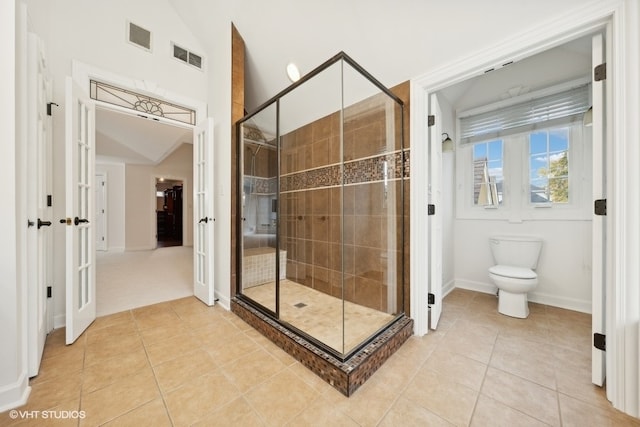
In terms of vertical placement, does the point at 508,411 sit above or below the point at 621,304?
below

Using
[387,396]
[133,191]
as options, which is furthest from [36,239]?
[133,191]

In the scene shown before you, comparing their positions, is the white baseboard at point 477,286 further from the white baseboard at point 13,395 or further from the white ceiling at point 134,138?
the white ceiling at point 134,138

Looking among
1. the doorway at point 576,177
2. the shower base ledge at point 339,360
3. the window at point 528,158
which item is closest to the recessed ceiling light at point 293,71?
the doorway at point 576,177

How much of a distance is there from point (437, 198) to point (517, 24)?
1.17m

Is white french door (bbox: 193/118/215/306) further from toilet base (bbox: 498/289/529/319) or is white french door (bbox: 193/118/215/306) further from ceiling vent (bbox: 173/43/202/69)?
toilet base (bbox: 498/289/529/319)

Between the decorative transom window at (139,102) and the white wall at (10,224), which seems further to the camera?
the decorative transom window at (139,102)

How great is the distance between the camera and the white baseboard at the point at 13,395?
1156 mm

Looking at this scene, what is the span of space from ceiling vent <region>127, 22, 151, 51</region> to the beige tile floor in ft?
9.07

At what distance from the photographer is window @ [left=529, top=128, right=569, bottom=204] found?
239 cm

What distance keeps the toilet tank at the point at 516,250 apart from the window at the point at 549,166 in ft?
1.50

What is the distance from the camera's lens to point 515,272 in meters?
2.24

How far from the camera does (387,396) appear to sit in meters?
1.27

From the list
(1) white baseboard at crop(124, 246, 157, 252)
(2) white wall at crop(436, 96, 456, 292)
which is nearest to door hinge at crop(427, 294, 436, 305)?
(2) white wall at crop(436, 96, 456, 292)

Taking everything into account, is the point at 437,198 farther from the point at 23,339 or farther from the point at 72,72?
the point at 72,72
